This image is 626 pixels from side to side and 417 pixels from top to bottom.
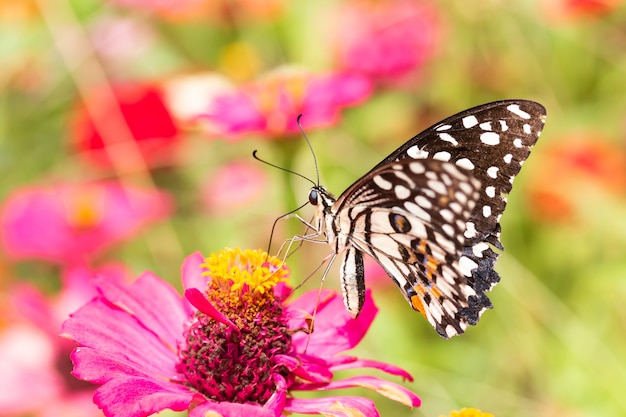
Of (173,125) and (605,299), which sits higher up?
(173,125)

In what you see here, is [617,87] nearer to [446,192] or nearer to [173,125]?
[173,125]

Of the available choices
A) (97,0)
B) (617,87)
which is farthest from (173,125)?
(617,87)

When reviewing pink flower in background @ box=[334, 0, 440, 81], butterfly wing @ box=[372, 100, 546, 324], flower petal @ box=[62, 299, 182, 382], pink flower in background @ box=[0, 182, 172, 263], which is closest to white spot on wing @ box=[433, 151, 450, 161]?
butterfly wing @ box=[372, 100, 546, 324]

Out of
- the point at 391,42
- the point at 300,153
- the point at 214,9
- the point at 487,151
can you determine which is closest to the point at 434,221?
the point at 487,151

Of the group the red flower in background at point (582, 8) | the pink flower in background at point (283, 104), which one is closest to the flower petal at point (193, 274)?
the pink flower in background at point (283, 104)

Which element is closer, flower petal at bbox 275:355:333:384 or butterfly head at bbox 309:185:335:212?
flower petal at bbox 275:355:333:384

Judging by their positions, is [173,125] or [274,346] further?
[173,125]

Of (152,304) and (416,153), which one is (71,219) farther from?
(416,153)

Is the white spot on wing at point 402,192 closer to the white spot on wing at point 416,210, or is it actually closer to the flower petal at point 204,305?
the white spot on wing at point 416,210

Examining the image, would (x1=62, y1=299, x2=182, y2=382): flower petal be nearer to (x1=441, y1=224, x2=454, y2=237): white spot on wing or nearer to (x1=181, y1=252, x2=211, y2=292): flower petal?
(x1=181, y1=252, x2=211, y2=292): flower petal
